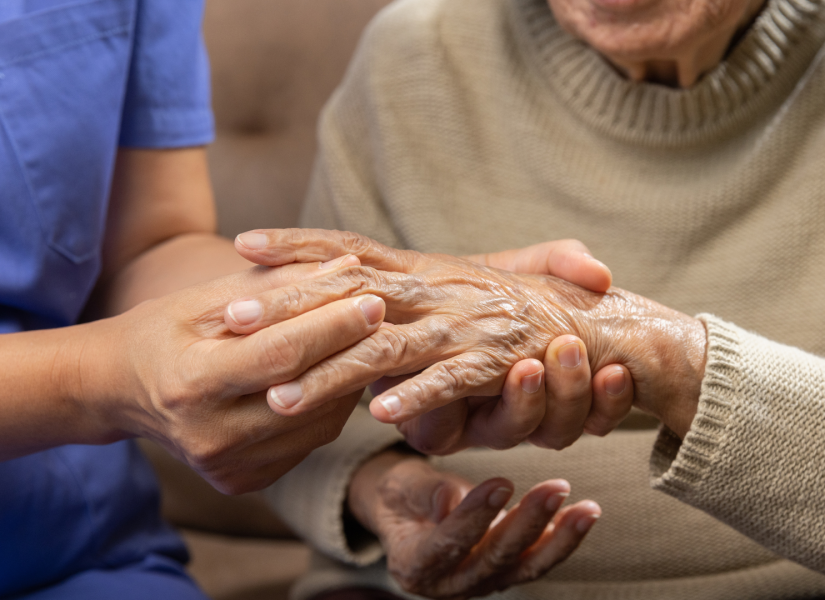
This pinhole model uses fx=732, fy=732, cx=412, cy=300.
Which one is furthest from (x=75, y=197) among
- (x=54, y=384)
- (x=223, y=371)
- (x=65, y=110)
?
(x=223, y=371)

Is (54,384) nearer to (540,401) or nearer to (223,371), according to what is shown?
(223,371)

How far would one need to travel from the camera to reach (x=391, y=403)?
20.1 inches

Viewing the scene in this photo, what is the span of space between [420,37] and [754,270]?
476mm

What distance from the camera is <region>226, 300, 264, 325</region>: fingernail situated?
1.65 feet

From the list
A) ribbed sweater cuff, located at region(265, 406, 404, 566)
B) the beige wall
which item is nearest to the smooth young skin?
ribbed sweater cuff, located at region(265, 406, 404, 566)

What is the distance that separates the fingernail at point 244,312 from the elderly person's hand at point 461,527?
270 mm

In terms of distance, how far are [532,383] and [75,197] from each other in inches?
18.3

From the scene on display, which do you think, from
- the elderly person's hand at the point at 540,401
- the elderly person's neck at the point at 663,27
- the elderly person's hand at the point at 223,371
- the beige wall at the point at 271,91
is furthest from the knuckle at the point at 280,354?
the beige wall at the point at 271,91

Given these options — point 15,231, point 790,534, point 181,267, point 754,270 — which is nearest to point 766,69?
point 754,270

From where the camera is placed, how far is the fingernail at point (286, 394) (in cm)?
49

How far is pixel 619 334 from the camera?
0.63 meters

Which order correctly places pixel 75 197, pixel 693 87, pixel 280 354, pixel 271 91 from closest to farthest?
pixel 280 354
pixel 75 197
pixel 693 87
pixel 271 91

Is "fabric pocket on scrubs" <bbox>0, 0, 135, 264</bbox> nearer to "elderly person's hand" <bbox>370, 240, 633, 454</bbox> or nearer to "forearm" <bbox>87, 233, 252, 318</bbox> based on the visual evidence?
"forearm" <bbox>87, 233, 252, 318</bbox>

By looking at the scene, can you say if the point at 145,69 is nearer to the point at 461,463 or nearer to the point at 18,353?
the point at 18,353
